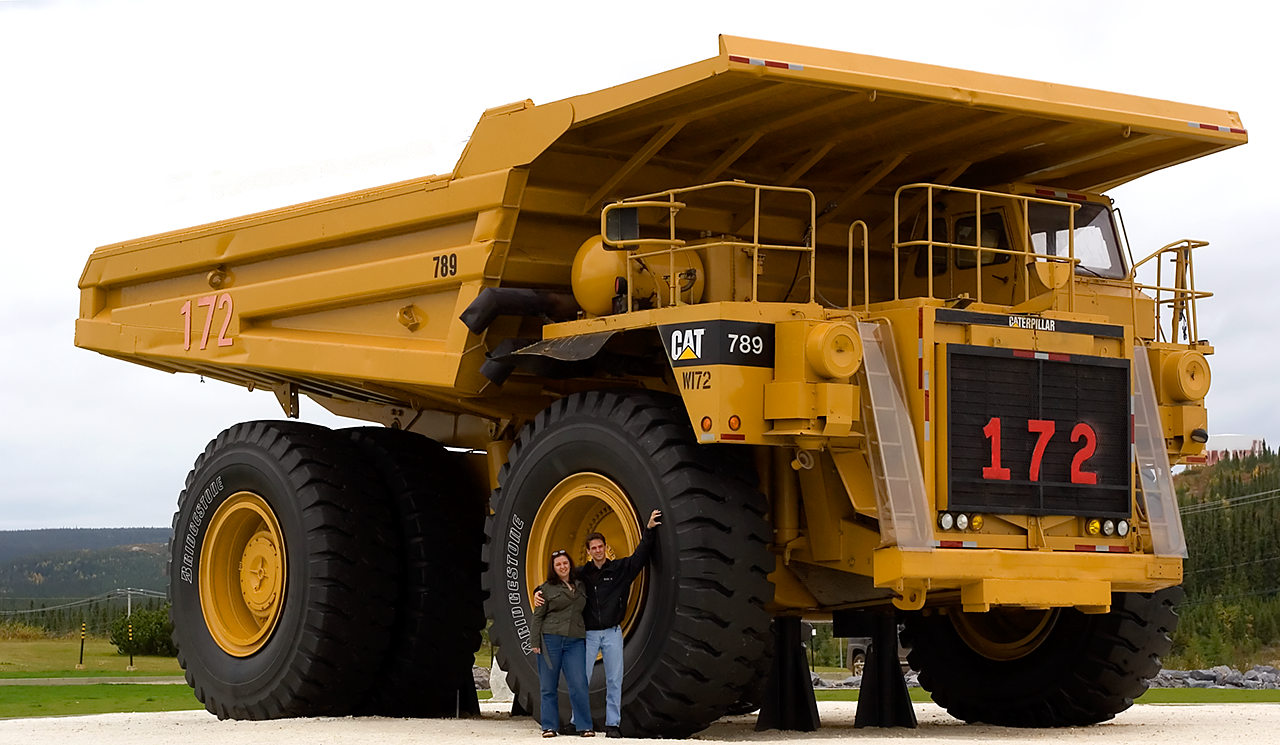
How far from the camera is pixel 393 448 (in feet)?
44.3

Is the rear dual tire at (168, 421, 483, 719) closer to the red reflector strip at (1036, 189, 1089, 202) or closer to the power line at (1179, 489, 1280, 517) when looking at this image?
the red reflector strip at (1036, 189, 1089, 202)

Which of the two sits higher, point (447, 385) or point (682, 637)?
point (447, 385)

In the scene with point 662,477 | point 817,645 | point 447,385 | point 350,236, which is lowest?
point 817,645

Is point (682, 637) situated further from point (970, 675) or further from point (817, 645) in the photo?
point (817, 645)

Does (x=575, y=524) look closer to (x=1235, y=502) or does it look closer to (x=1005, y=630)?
(x=1005, y=630)

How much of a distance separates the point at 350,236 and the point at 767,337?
4.50 m

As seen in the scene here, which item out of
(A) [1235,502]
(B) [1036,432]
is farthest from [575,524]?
(A) [1235,502]

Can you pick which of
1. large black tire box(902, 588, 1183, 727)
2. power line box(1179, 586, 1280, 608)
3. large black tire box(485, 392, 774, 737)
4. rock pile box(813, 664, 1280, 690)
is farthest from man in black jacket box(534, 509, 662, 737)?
power line box(1179, 586, 1280, 608)

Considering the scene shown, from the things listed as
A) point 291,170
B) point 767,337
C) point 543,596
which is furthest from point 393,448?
point 767,337

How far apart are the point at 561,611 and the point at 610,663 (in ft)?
1.42

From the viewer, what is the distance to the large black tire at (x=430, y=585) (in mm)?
13023

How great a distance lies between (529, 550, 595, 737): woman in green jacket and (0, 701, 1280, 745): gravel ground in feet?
0.99

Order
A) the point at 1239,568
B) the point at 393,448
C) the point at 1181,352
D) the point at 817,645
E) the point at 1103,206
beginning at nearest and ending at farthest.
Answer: the point at 1181,352
the point at 1103,206
the point at 393,448
the point at 1239,568
the point at 817,645

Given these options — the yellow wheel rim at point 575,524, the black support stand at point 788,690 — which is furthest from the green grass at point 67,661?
the yellow wheel rim at point 575,524
